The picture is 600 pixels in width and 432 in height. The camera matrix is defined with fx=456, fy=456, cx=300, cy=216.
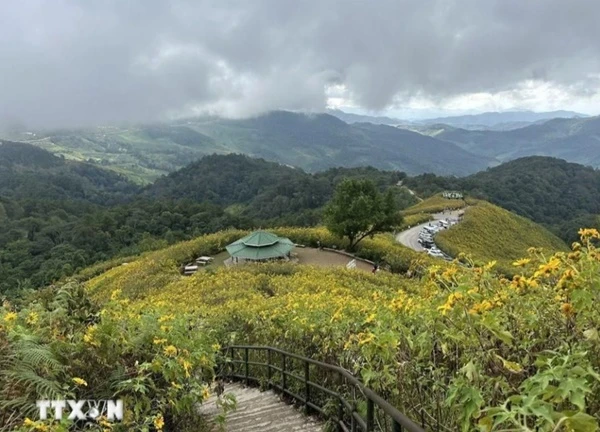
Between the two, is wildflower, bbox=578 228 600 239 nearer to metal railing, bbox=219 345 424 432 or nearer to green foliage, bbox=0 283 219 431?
metal railing, bbox=219 345 424 432

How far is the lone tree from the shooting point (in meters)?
24.2

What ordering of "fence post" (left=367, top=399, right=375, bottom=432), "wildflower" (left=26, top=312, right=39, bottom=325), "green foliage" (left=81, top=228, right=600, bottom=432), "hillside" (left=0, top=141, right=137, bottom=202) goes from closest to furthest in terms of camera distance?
"green foliage" (left=81, top=228, right=600, bottom=432), "fence post" (left=367, top=399, right=375, bottom=432), "wildflower" (left=26, top=312, right=39, bottom=325), "hillside" (left=0, top=141, right=137, bottom=202)

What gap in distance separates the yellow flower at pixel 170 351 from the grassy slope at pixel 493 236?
3514 cm

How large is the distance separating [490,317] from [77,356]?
2.85 metres

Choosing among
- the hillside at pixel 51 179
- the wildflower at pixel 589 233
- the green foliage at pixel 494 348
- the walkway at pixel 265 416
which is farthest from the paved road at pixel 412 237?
the hillside at pixel 51 179

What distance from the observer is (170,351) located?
139 inches

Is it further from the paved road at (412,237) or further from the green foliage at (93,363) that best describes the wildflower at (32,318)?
the paved road at (412,237)

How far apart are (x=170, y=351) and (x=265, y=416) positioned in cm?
228

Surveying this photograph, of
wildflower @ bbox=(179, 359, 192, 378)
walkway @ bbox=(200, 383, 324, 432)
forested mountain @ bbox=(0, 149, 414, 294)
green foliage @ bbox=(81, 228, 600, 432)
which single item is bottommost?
forested mountain @ bbox=(0, 149, 414, 294)

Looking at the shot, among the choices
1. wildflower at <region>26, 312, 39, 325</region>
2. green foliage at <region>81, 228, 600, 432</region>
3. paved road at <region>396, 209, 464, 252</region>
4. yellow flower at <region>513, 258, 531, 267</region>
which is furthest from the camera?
paved road at <region>396, 209, 464, 252</region>

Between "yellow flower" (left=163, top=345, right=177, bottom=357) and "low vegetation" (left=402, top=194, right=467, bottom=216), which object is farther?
"low vegetation" (left=402, top=194, right=467, bottom=216)

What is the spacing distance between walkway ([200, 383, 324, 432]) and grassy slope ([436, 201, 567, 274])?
3254 centimetres

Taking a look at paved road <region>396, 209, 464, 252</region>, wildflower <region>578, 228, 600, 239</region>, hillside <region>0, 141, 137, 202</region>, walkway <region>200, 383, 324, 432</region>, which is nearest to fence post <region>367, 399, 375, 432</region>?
wildflower <region>578, 228, 600, 239</region>

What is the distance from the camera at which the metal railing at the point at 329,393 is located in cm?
233
